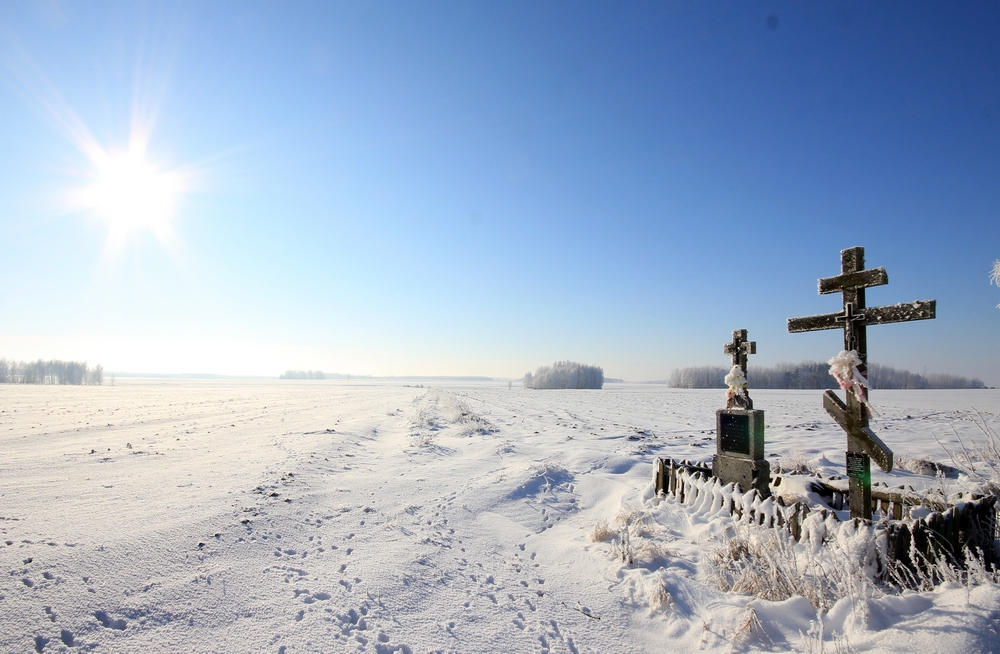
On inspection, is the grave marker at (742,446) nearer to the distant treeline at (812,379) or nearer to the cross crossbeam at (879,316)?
the cross crossbeam at (879,316)

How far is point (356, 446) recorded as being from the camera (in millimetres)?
11680

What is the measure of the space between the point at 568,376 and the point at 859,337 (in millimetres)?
110262

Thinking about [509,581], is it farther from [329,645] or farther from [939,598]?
[939,598]

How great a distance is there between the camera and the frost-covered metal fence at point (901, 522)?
3881 millimetres

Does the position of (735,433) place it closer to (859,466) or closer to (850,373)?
(859,466)

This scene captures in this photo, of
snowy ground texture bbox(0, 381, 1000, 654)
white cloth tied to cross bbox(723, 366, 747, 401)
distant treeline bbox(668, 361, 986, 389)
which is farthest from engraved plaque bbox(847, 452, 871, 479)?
distant treeline bbox(668, 361, 986, 389)

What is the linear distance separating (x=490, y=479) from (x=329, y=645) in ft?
16.9

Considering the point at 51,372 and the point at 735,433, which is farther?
the point at 51,372

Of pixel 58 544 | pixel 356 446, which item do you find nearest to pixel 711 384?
pixel 356 446

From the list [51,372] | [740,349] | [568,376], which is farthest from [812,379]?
[51,372]

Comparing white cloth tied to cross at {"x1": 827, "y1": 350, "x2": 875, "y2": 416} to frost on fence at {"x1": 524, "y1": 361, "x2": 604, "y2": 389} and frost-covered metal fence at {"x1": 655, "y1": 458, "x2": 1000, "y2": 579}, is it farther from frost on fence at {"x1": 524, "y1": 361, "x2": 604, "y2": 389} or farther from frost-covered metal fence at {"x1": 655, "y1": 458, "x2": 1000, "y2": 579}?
frost on fence at {"x1": 524, "y1": 361, "x2": 604, "y2": 389}

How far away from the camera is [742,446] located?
651 cm

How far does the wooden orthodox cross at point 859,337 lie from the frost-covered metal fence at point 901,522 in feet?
1.25

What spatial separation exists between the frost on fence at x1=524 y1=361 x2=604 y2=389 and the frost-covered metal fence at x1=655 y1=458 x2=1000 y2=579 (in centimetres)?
10696
